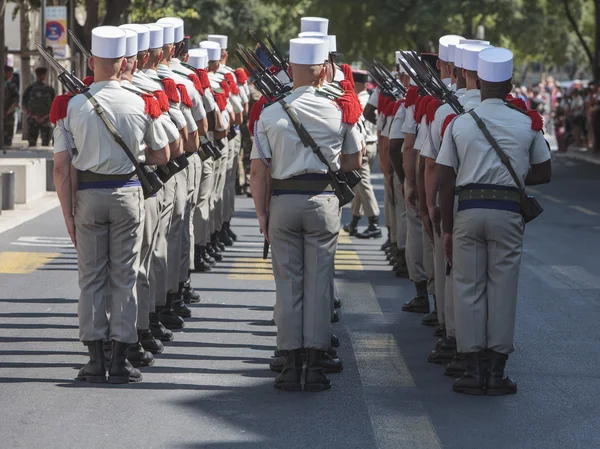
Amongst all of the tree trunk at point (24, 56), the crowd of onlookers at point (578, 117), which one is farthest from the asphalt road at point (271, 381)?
the crowd of onlookers at point (578, 117)

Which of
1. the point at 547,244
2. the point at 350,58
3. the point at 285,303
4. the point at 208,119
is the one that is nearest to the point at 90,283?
the point at 285,303

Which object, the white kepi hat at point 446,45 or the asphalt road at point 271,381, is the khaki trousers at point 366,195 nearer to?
the asphalt road at point 271,381

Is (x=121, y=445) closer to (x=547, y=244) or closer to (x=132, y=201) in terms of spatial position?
(x=132, y=201)

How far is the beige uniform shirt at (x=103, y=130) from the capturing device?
8.12 m

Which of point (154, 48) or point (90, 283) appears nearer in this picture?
point (90, 283)

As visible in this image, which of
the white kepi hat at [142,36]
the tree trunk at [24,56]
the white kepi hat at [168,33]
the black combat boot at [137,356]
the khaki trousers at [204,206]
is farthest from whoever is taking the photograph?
the tree trunk at [24,56]

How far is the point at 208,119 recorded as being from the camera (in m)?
11.5

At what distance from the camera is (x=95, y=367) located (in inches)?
329

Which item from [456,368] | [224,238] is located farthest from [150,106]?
[224,238]

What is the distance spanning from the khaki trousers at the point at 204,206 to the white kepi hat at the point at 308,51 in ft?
15.3

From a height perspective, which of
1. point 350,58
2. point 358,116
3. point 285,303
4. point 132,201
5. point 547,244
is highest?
point 358,116

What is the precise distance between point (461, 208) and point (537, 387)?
3.83ft

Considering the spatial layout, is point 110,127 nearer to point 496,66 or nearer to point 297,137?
point 297,137

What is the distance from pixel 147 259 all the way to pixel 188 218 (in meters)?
1.89
